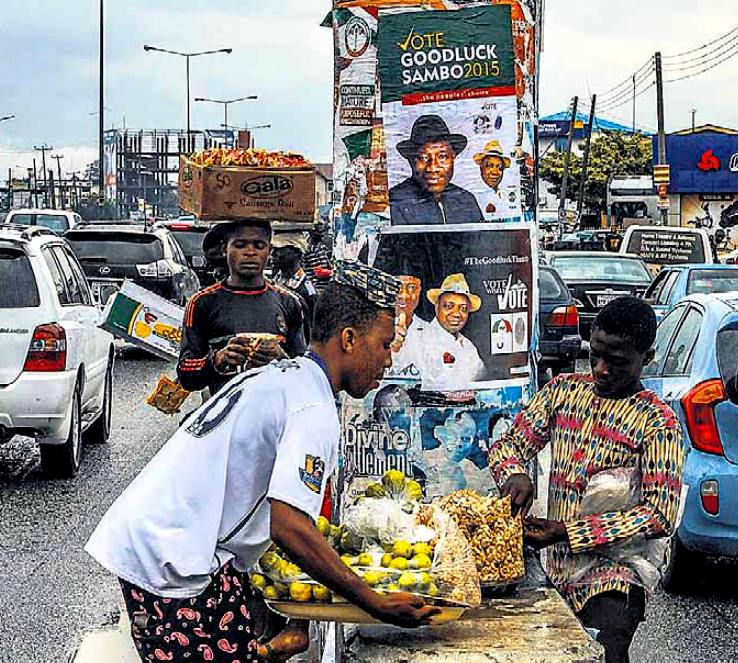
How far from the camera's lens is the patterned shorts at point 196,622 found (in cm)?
376

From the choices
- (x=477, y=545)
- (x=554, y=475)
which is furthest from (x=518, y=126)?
(x=477, y=545)

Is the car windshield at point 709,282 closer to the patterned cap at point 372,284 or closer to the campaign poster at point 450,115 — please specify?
the campaign poster at point 450,115

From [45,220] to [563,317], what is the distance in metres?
24.1

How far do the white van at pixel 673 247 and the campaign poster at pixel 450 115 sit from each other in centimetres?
2179

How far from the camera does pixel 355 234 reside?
6.30 metres

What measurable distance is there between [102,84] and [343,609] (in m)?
51.8

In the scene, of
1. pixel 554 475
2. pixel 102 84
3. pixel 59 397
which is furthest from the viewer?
pixel 102 84

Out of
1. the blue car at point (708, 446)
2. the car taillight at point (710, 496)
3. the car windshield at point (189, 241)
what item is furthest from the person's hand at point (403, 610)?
the car windshield at point (189, 241)

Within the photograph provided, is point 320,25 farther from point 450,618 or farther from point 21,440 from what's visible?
point 21,440

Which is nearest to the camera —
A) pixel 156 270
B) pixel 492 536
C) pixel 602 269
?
pixel 492 536

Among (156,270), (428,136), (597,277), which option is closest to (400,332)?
(428,136)

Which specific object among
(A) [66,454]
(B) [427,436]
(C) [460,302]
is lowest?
(A) [66,454]

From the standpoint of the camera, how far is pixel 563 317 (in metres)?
18.8

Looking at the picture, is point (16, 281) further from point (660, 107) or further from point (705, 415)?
point (660, 107)
